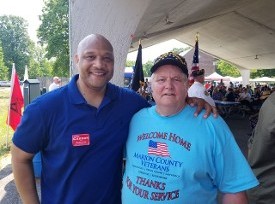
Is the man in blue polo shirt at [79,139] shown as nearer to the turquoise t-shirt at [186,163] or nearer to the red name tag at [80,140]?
the red name tag at [80,140]

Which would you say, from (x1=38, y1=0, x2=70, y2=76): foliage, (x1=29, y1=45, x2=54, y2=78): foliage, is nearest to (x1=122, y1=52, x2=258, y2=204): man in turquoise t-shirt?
(x1=38, y1=0, x2=70, y2=76): foliage

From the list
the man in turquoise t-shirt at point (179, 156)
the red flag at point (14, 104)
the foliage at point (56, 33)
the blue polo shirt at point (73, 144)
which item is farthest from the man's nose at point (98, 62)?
the foliage at point (56, 33)

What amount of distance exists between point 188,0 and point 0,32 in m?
99.0

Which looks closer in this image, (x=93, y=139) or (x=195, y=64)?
(x=93, y=139)

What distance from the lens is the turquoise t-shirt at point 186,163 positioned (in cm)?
206

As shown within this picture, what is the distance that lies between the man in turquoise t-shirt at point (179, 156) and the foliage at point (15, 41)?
304 feet

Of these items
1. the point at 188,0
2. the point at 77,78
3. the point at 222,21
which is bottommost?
the point at 77,78

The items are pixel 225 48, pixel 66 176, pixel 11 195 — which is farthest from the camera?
pixel 225 48

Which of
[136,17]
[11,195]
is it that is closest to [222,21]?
[136,17]

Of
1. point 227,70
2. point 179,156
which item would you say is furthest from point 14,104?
point 227,70

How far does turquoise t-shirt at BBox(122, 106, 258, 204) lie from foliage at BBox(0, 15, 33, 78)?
92643mm

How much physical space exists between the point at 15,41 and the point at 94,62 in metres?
104

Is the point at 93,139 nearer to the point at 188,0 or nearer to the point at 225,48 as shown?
the point at 188,0

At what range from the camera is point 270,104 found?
95.0 inches
